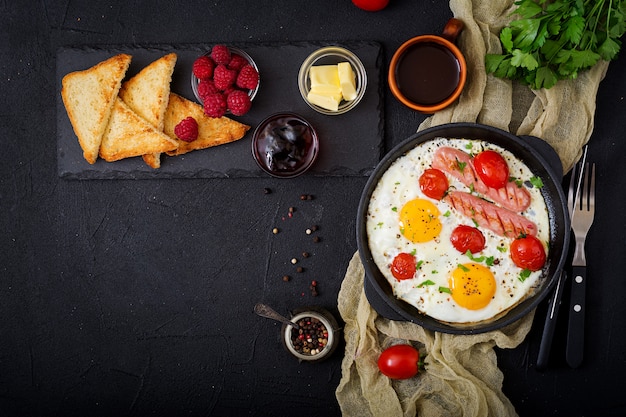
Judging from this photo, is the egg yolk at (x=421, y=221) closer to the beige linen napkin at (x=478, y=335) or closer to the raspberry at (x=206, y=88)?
the beige linen napkin at (x=478, y=335)

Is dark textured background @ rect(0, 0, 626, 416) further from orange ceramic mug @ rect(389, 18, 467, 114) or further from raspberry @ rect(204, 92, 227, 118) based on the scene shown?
raspberry @ rect(204, 92, 227, 118)

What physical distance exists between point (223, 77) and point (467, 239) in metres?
1.45

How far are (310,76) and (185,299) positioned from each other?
1379 mm

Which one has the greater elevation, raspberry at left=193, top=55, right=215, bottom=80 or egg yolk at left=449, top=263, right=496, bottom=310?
raspberry at left=193, top=55, right=215, bottom=80

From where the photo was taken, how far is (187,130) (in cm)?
302

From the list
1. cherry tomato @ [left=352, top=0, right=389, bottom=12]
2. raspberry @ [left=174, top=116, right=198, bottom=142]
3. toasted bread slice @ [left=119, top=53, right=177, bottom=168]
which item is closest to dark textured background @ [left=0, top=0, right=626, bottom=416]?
cherry tomato @ [left=352, top=0, right=389, bottom=12]

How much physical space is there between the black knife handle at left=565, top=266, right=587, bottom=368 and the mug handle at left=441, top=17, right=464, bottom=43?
1337 mm

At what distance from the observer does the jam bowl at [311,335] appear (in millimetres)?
3070

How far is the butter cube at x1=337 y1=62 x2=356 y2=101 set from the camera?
9.87 ft

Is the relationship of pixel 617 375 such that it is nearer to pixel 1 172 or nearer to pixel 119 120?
pixel 119 120

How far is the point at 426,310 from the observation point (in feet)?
9.56

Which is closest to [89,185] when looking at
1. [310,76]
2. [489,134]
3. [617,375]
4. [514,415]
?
[310,76]

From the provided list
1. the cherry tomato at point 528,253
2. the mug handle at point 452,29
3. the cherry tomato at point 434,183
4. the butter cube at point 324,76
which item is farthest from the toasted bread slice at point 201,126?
the cherry tomato at point 528,253

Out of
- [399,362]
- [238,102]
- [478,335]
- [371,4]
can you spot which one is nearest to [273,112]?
[238,102]
